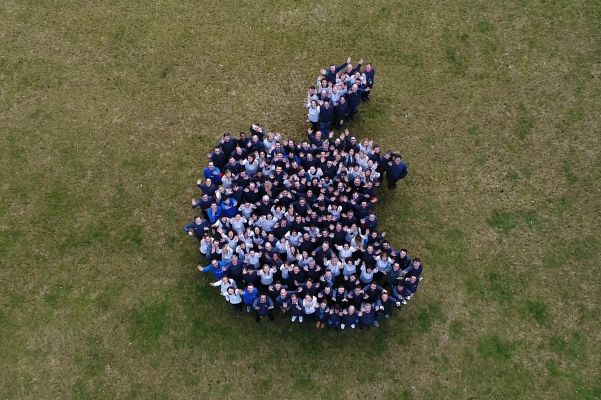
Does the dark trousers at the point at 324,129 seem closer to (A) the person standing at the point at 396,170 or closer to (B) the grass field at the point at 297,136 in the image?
(B) the grass field at the point at 297,136

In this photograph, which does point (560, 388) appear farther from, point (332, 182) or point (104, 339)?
point (104, 339)

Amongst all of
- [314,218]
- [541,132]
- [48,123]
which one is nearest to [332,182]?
[314,218]

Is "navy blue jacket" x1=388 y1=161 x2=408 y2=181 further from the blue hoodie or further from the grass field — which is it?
the blue hoodie

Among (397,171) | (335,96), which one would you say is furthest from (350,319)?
(335,96)

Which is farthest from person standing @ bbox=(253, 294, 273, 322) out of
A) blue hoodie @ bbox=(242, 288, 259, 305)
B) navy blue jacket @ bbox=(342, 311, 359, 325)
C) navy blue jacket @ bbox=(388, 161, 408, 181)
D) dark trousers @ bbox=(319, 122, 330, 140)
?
Result: dark trousers @ bbox=(319, 122, 330, 140)

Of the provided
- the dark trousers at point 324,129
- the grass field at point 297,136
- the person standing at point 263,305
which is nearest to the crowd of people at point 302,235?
the person standing at point 263,305

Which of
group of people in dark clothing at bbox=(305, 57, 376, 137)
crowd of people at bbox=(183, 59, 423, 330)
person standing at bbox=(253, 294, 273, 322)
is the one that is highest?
group of people in dark clothing at bbox=(305, 57, 376, 137)
